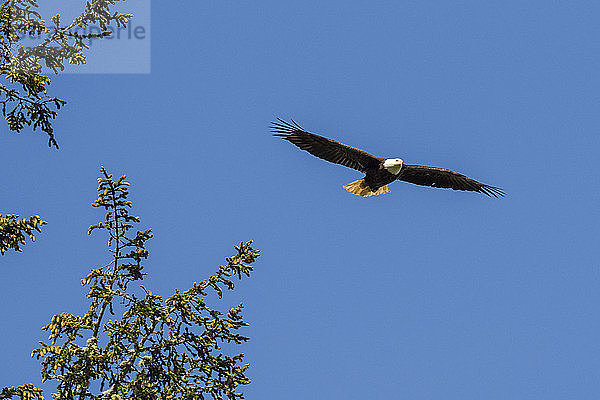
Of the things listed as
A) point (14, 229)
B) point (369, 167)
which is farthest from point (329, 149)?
point (14, 229)

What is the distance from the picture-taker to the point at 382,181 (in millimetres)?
17500

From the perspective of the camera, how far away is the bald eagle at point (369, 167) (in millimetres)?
16906

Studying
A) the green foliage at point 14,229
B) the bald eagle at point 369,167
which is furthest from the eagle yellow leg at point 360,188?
the green foliage at point 14,229

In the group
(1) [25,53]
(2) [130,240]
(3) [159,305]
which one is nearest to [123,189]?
(2) [130,240]

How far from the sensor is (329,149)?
17.2m

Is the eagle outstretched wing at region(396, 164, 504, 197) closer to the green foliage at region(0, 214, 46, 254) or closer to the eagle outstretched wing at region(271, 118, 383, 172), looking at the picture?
the eagle outstretched wing at region(271, 118, 383, 172)

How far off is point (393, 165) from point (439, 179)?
177cm

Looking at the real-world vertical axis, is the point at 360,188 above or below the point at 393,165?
above

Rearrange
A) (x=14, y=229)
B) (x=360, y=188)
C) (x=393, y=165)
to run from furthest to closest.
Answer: (x=360, y=188)
(x=393, y=165)
(x=14, y=229)

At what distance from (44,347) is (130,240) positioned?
1.75 m

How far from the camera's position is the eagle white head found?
1666 cm

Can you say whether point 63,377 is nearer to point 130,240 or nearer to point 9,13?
point 130,240

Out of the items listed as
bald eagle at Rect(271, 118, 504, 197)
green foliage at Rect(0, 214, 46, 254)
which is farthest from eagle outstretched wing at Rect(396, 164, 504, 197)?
green foliage at Rect(0, 214, 46, 254)

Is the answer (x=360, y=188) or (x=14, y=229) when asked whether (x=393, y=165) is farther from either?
(x=14, y=229)
